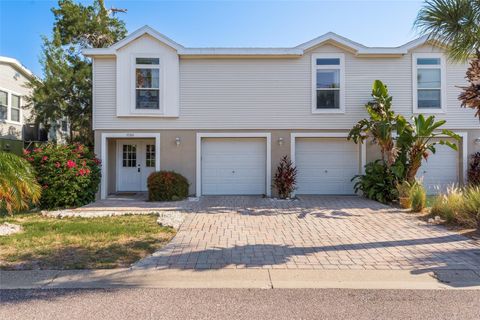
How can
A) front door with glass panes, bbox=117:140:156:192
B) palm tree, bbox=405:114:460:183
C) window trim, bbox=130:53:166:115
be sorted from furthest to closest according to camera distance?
front door with glass panes, bbox=117:140:156:192 < window trim, bbox=130:53:166:115 < palm tree, bbox=405:114:460:183

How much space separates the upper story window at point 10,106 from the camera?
16.5m

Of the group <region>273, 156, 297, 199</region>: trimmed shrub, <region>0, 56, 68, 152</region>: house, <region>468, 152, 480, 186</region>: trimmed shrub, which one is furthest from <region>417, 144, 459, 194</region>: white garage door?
<region>0, 56, 68, 152</region>: house

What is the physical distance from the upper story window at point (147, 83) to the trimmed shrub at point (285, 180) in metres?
5.34

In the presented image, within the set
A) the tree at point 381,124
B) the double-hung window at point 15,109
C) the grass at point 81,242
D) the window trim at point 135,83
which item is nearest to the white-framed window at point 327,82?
the tree at point 381,124

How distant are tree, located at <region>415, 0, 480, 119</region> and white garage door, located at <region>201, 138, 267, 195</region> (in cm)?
711

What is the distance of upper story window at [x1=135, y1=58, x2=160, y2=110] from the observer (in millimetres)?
13250

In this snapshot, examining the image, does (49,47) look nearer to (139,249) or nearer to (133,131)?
(133,131)

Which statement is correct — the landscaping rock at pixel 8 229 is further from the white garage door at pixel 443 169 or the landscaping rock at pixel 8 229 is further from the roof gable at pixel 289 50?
the white garage door at pixel 443 169

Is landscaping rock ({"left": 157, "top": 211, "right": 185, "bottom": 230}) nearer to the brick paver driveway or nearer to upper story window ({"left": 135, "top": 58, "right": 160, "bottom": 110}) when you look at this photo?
the brick paver driveway

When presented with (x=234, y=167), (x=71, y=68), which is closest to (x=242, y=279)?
(x=234, y=167)

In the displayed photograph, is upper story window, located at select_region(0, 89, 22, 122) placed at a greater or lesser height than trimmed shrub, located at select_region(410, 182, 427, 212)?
greater

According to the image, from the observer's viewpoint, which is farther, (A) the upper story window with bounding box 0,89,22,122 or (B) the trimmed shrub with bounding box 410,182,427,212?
(A) the upper story window with bounding box 0,89,22,122

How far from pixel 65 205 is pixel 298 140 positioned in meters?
8.67

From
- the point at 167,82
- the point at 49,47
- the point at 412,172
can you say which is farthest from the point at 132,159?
the point at 412,172
